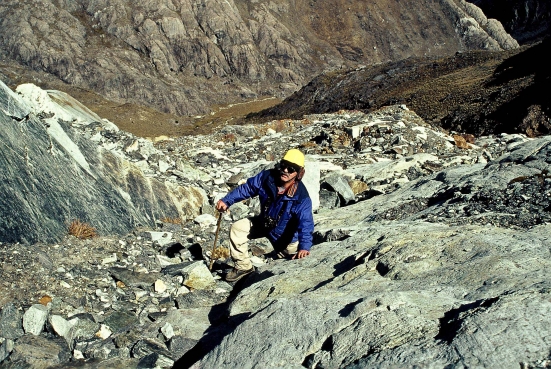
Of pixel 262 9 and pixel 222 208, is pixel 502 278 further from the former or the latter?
pixel 262 9

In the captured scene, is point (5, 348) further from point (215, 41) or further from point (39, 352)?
point (215, 41)

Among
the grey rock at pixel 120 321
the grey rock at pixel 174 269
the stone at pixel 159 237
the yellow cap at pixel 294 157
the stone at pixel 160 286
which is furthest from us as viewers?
the stone at pixel 159 237

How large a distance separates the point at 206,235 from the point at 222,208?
9.17 ft

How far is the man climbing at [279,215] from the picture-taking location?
266 inches

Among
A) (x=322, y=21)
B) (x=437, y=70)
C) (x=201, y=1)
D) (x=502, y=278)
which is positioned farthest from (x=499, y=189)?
(x=322, y=21)

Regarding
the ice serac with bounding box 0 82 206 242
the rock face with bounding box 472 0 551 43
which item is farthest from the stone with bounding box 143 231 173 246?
the rock face with bounding box 472 0 551 43

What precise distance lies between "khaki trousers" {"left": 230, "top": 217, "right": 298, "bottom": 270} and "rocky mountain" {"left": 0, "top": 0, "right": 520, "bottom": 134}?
55.7 meters

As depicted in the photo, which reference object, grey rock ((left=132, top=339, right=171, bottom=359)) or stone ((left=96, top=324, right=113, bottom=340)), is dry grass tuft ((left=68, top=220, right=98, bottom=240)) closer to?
stone ((left=96, top=324, right=113, bottom=340))

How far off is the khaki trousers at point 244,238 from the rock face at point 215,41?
8335cm

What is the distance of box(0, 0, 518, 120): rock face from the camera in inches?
3486

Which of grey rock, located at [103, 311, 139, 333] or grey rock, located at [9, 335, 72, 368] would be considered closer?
grey rock, located at [9, 335, 72, 368]

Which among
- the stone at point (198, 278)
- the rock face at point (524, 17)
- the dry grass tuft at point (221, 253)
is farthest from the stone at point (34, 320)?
the rock face at point (524, 17)

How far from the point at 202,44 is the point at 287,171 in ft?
331

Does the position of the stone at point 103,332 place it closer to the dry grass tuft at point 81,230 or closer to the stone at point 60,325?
the stone at point 60,325
